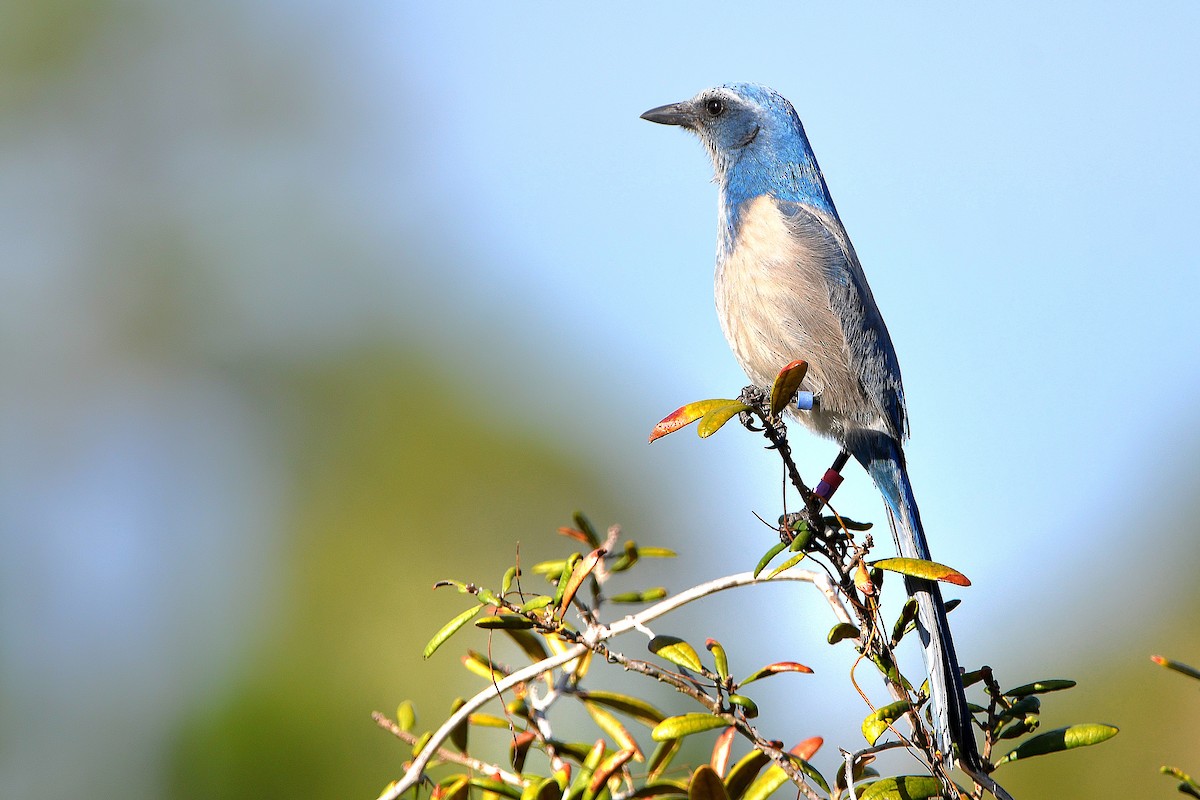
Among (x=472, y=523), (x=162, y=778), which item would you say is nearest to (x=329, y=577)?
(x=472, y=523)

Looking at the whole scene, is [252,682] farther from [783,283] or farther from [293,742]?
[783,283]

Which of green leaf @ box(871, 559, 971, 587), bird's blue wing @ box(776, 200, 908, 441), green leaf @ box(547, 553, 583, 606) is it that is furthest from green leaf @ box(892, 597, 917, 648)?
bird's blue wing @ box(776, 200, 908, 441)

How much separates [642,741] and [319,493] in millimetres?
4723

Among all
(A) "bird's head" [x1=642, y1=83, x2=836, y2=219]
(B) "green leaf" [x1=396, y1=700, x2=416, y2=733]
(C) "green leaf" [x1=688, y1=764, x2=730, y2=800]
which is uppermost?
(A) "bird's head" [x1=642, y1=83, x2=836, y2=219]

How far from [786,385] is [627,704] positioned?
0.78 m

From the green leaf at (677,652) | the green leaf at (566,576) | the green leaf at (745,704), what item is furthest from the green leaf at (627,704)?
the green leaf at (745,704)

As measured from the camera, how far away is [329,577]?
721 centimetres

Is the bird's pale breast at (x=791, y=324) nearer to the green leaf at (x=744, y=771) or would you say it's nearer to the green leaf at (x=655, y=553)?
the green leaf at (x=655, y=553)

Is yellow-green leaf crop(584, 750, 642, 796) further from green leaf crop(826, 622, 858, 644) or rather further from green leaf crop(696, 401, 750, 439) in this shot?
green leaf crop(696, 401, 750, 439)

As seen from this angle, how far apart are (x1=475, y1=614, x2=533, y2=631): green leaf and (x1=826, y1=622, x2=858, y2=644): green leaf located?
23.5 inches

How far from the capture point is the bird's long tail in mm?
2293

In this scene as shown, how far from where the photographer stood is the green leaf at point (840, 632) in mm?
2090

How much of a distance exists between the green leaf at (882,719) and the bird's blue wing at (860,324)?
180 centimetres

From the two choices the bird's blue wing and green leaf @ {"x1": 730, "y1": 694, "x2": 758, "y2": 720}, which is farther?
the bird's blue wing
